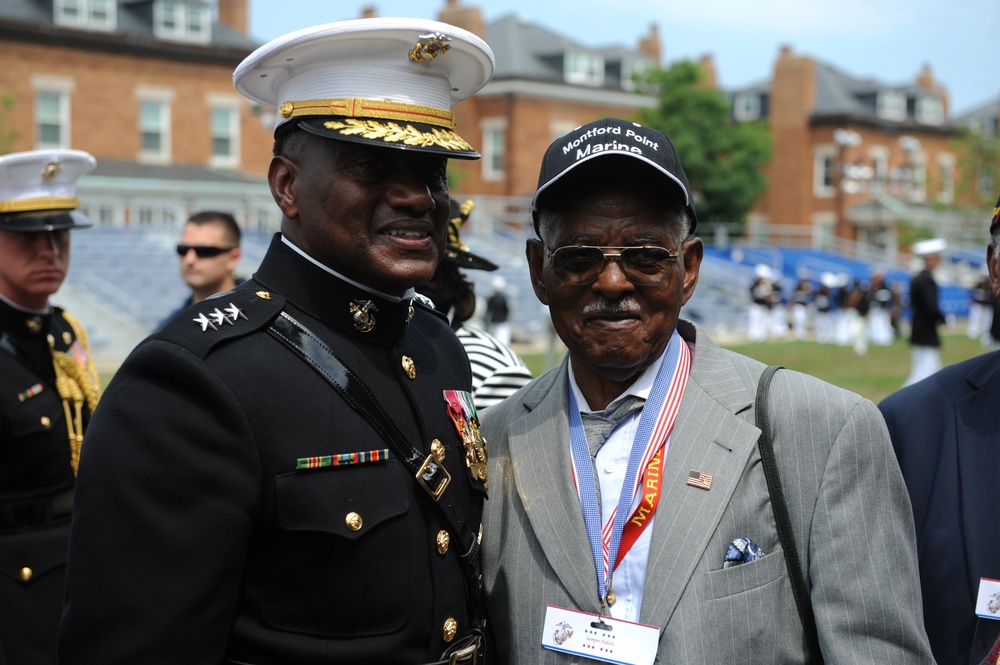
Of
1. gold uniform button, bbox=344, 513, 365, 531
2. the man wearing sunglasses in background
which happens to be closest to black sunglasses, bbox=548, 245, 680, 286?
gold uniform button, bbox=344, 513, 365, 531

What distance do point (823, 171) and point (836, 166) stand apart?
0.80 metres

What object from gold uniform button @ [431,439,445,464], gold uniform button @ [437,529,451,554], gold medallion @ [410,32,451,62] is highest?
gold medallion @ [410,32,451,62]

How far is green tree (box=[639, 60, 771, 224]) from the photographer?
46312 mm

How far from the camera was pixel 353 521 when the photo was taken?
238 cm

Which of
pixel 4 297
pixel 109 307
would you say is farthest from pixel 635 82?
pixel 4 297

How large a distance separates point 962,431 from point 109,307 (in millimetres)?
21330

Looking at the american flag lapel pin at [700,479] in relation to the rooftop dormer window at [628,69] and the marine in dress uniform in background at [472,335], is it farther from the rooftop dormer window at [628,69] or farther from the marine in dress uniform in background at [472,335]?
the rooftop dormer window at [628,69]

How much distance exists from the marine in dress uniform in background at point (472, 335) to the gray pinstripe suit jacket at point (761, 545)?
1.45 m

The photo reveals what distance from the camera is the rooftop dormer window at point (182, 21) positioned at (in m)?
37.8

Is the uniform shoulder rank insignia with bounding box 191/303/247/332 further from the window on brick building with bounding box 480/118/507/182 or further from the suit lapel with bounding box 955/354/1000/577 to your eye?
the window on brick building with bounding box 480/118/507/182

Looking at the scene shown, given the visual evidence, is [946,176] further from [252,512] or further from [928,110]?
[252,512]

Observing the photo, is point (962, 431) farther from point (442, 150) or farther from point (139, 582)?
point (139, 582)

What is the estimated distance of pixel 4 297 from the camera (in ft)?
15.9

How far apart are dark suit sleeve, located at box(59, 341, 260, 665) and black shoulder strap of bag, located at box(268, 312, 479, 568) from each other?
0.32 m
